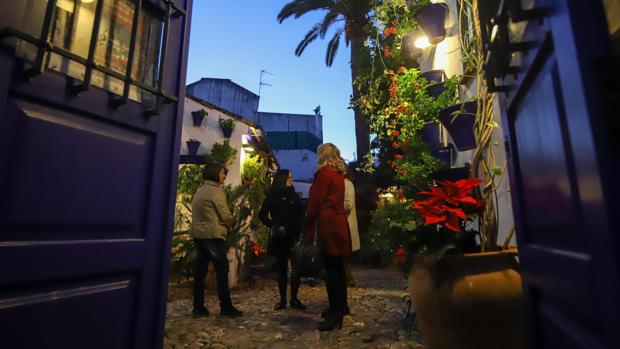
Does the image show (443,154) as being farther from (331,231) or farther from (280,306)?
(280,306)

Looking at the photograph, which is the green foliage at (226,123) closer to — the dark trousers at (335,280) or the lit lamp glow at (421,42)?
the lit lamp glow at (421,42)

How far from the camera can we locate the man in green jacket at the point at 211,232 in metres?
3.75

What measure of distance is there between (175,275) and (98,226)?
4.59m

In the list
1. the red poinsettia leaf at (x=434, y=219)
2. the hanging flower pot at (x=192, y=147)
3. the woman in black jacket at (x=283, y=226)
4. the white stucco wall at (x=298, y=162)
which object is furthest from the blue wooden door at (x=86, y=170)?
the white stucco wall at (x=298, y=162)

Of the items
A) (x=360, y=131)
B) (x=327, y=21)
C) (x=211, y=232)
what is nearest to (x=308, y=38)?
(x=327, y=21)

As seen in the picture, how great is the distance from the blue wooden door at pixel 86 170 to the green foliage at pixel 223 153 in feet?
13.5

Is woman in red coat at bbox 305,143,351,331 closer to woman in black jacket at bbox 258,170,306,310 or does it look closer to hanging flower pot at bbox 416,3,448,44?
woman in black jacket at bbox 258,170,306,310

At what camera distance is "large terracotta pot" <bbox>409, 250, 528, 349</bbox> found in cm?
170

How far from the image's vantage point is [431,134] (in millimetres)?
4336

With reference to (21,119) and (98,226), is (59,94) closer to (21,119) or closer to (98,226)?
Answer: (21,119)

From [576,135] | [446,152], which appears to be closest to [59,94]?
[576,135]

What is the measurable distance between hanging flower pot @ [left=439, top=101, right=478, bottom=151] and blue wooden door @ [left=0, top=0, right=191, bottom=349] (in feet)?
7.92

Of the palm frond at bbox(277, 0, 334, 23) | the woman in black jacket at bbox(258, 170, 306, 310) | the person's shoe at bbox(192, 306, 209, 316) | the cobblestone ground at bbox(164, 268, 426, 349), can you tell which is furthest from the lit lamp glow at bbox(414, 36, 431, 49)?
the palm frond at bbox(277, 0, 334, 23)

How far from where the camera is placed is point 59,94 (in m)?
1.32
